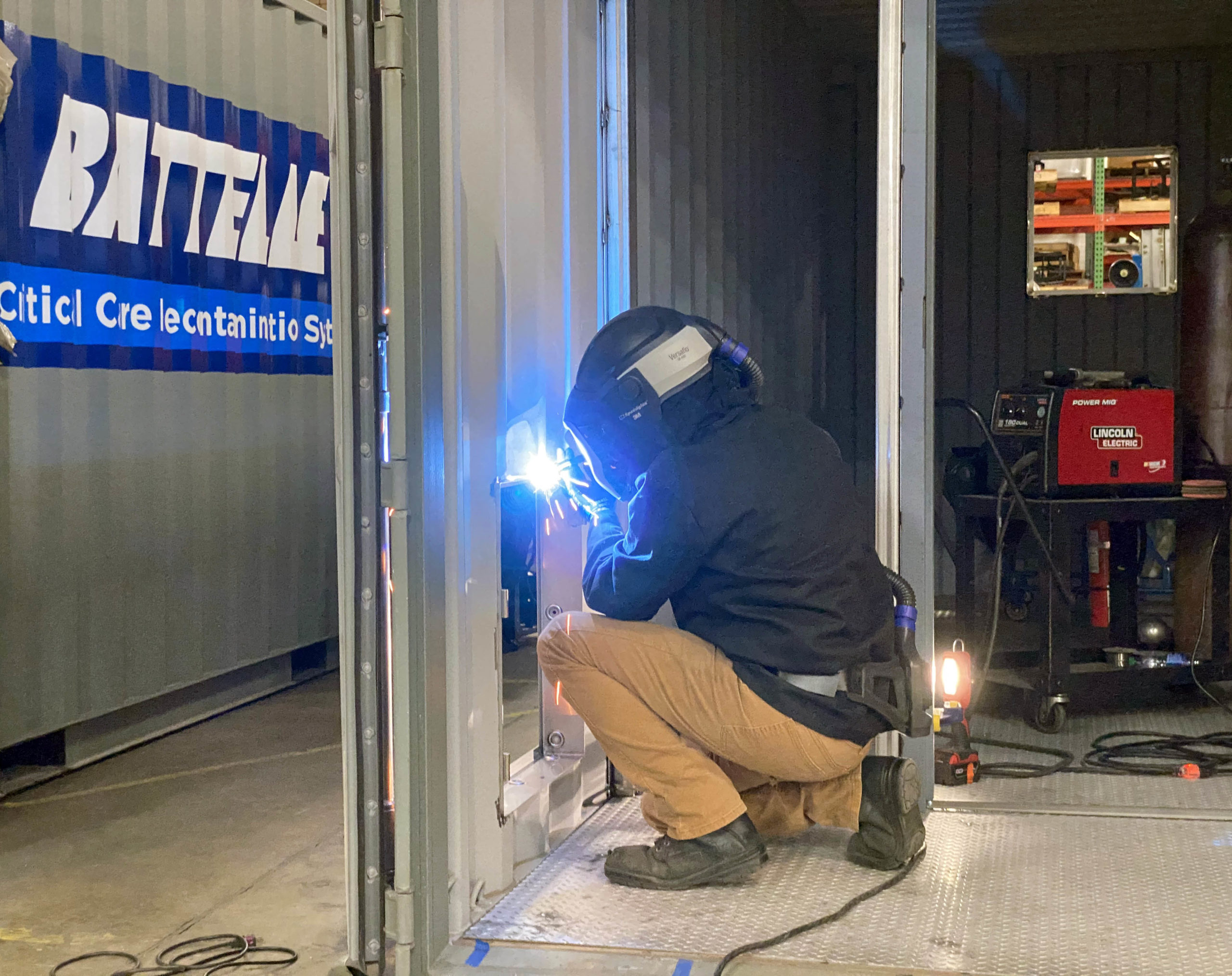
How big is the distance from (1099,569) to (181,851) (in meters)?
3.71

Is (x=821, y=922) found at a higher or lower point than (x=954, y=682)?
lower

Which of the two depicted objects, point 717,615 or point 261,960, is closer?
point 261,960

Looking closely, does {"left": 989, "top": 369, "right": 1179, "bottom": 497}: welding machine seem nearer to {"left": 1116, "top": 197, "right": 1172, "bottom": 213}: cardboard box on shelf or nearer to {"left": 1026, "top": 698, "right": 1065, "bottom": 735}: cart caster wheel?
{"left": 1026, "top": 698, "right": 1065, "bottom": 735}: cart caster wheel

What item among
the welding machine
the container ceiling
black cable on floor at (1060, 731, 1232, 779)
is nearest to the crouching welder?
black cable on floor at (1060, 731, 1232, 779)

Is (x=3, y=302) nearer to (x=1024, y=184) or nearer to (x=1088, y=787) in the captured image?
(x=1088, y=787)

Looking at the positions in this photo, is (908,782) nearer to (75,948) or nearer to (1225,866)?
(1225,866)

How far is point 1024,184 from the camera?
321 inches

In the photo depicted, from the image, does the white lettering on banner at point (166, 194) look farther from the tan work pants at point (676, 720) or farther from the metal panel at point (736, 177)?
the tan work pants at point (676, 720)

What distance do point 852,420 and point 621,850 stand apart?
5637 millimetres

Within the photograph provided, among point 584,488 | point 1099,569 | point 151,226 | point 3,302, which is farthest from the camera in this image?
point 1099,569

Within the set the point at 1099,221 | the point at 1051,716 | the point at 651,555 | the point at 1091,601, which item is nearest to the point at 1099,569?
the point at 1091,601

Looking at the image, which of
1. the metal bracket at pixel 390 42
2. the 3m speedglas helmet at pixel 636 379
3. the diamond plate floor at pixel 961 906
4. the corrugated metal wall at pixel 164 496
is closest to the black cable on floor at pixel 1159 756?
the diamond plate floor at pixel 961 906

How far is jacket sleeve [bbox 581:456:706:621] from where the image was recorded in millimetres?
2855

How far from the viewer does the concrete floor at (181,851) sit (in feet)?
9.74
